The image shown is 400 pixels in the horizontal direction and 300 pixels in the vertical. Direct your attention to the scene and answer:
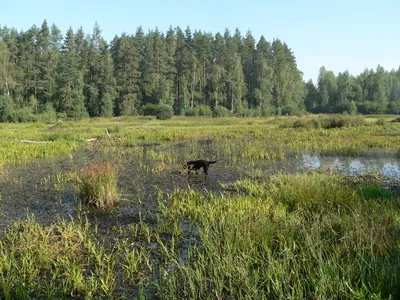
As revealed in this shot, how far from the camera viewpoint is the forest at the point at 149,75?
2488 inches

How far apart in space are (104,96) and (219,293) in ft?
210

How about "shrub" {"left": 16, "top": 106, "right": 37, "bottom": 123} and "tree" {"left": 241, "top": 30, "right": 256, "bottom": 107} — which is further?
"tree" {"left": 241, "top": 30, "right": 256, "bottom": 107}

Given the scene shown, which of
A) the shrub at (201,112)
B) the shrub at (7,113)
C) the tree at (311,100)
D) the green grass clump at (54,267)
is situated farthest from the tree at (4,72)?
the tree at (311,100)

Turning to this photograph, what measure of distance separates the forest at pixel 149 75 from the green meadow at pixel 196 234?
4708 centimetres

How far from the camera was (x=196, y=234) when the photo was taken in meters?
6.50

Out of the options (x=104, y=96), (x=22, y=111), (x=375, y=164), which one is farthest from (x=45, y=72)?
(x=375, y=164)

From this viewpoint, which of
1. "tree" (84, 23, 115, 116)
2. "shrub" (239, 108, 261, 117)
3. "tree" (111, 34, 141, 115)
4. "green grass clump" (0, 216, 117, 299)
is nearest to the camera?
"green grass clump" (0, 216, 117, 299)

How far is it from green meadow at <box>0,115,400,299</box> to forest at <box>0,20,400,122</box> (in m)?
47.1

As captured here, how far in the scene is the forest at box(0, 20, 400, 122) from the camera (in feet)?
207

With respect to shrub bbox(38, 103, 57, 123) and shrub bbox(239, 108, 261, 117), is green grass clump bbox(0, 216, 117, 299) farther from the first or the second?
shrub bbox(239, 108, 261, 117)

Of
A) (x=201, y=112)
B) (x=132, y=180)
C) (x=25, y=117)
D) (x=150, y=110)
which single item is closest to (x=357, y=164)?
(x=132, y=180)

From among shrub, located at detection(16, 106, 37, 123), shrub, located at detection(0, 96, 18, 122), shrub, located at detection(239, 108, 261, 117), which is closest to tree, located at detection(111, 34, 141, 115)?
shrub, located at detection(16, 106, 37, 123)

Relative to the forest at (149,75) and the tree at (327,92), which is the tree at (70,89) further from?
the tree at (327,92)

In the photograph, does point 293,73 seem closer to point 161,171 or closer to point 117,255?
point 161,171
